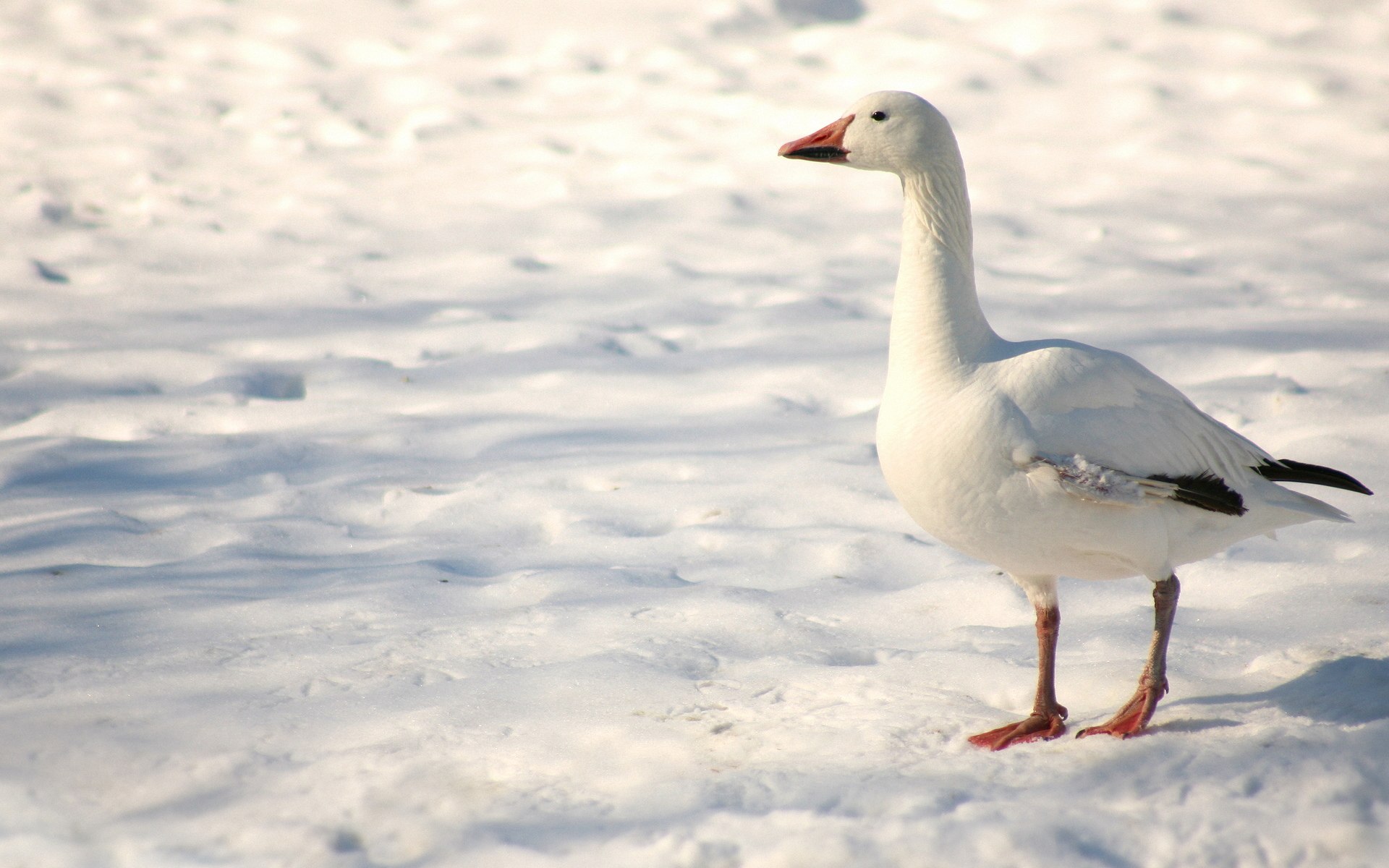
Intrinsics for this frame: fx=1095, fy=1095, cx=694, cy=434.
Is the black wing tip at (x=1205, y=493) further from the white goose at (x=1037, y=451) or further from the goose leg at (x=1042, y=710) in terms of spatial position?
the goose leg at (x=1042, y=710)

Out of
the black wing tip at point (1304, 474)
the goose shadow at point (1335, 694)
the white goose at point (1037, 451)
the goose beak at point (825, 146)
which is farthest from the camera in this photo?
the goose beak at point (825, 146)

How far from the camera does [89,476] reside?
4.39 m

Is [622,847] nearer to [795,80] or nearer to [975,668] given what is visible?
[975,668]

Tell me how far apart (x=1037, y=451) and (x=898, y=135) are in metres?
0.98

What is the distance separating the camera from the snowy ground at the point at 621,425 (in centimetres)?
247

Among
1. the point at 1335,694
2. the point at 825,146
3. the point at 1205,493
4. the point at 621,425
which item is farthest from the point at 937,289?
the point at 621,425

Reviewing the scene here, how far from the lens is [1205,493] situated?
2.68 metres

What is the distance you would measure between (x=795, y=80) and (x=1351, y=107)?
4.41 meters

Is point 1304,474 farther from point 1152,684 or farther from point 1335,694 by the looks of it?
point 1152,684

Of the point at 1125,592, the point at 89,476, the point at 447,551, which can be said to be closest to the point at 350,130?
the point at 89,476

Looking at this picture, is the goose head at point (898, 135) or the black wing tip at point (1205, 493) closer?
the black wing tip at point (1205, 493)

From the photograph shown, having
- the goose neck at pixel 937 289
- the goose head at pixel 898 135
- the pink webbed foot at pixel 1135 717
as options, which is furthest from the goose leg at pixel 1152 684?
the goose head at pixel 898 135

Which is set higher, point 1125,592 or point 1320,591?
point 1320,591

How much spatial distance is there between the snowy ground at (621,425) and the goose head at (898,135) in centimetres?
142
